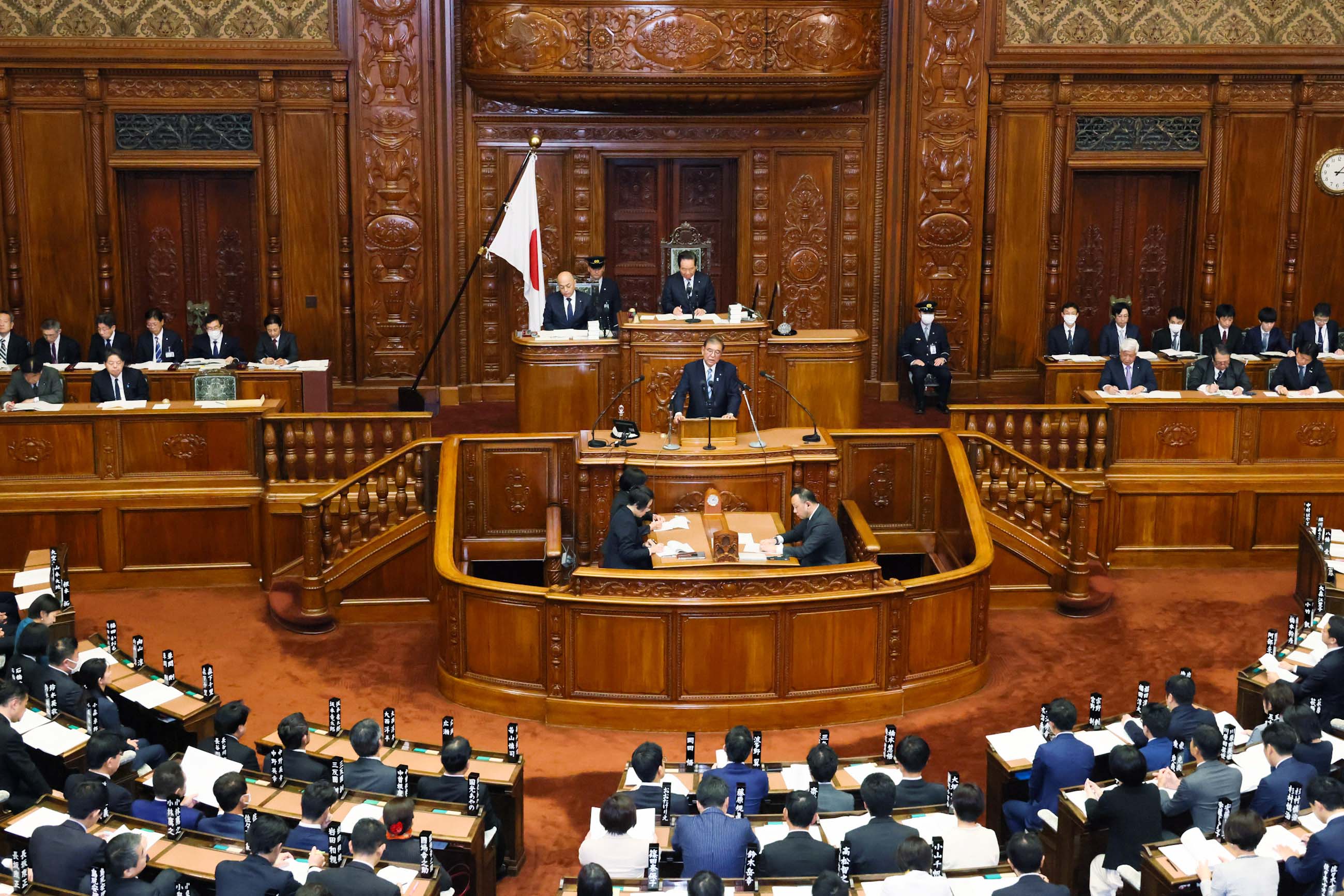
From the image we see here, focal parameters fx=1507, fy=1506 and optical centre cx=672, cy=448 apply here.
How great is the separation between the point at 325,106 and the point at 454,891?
10288 millimetres

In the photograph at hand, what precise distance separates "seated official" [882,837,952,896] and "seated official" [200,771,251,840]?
117 inches

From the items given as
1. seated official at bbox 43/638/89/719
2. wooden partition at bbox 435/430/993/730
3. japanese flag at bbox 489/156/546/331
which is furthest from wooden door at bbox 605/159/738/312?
seated official at bbox 43/638/89/719

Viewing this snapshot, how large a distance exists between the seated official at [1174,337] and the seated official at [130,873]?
12039 millimetres

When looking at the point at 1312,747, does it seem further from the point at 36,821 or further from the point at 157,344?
the point at 157,344

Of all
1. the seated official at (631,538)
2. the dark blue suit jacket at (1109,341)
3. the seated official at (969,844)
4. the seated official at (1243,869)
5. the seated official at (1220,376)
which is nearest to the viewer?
the seated official at (1243,869)

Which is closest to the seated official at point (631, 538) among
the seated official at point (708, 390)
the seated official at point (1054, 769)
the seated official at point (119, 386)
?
the seated official at point (708, 390)

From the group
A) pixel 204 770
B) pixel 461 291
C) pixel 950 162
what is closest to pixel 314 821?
pixel 204 770

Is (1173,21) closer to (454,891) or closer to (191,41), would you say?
(191,41)

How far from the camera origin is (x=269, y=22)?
49.9ft

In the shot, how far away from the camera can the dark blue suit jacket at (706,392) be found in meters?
11.7

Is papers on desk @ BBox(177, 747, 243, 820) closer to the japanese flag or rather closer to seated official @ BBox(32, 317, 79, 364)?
the japanese flag

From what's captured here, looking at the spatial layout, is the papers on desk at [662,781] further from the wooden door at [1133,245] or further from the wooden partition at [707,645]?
the wooden door at [1133,245]

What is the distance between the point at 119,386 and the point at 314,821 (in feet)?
23.6

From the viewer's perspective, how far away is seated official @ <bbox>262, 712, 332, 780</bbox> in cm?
752
